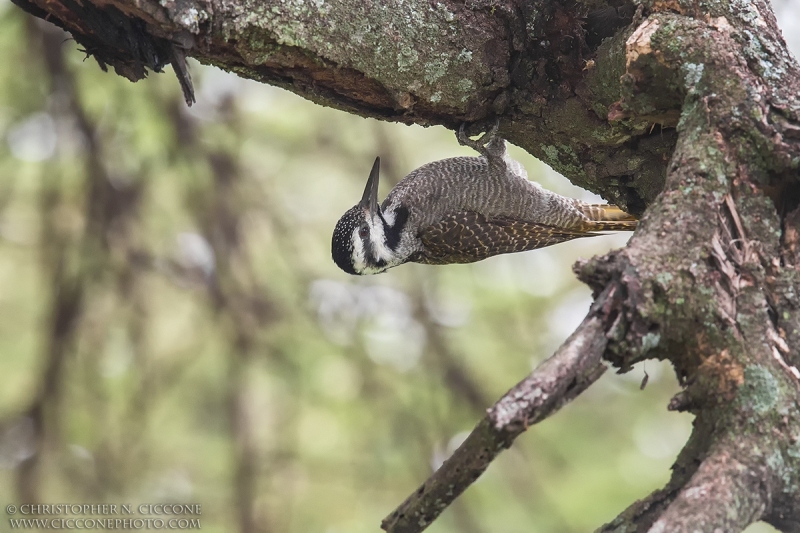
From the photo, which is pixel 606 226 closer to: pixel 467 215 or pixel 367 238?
pixel 467 215

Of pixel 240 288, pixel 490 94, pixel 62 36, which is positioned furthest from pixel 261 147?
pixel 490 94

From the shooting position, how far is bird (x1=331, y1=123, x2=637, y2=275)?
5.33 metres

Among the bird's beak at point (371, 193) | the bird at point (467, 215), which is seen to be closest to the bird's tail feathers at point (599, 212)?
the bird at point (467, 215)

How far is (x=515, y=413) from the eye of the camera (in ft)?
6.25

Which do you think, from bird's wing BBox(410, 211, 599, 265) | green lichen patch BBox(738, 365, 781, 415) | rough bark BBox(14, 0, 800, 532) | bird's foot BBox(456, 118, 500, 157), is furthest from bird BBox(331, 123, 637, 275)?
green lichen patch BBox(738, 365, 781, 415)

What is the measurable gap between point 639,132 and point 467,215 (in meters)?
2.32

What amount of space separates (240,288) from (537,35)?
3029 millimetres

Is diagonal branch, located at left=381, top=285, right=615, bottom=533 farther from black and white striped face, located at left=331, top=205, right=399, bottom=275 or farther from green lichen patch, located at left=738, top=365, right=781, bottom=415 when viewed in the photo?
black and white striped face, located at left=331, top=205, right=399, bottom=275

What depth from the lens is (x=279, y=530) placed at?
17.6 ft

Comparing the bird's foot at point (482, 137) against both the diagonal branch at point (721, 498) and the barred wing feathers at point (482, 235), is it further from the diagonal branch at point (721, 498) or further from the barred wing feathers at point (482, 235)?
the diagonal branch at point (721, 498)

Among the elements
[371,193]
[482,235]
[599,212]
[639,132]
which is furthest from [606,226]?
[639,132]

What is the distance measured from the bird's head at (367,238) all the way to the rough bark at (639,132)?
1777 millimetres

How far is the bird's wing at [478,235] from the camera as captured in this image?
537cm

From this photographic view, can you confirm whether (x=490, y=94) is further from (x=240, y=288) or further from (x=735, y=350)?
(x=240, y=288)
